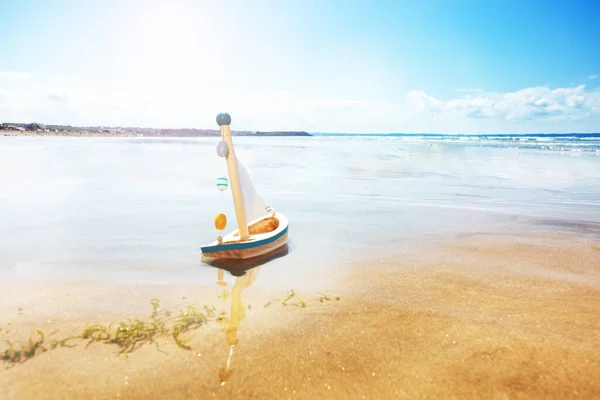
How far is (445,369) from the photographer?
4.34 m

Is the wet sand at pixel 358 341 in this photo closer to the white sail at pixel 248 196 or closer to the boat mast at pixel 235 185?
the boat mast at pixel 235 185

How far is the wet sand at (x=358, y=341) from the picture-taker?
406 cm

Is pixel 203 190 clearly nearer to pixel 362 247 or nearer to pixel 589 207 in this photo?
pixel 362 247

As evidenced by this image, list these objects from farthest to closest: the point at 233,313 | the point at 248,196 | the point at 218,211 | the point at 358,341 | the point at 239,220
Answer: the point at 218,211, the point at 248,196, the point at 239,220, the point at 233,313, the point at 358,341

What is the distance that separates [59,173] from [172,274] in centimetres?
1874

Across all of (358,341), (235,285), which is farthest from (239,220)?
(358,341)

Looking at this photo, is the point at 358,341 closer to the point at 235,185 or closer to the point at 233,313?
the point at 233,313

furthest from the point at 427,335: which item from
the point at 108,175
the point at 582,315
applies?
the point at 108,175

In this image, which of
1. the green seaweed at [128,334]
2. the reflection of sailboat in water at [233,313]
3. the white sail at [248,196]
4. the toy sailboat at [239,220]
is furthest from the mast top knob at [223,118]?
the green seaweed at [128,334]

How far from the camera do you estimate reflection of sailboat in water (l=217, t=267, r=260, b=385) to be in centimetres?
439

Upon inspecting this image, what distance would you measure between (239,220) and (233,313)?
2.93 m

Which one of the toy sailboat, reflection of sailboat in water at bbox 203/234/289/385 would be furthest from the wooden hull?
reflection of sailboat in water at bbox 203/234/289/385

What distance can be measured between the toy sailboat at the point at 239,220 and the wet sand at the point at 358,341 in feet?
2.17

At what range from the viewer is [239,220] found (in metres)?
8.36
